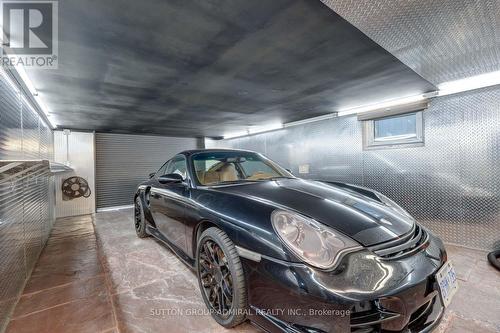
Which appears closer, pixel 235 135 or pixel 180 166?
pixel 180 166

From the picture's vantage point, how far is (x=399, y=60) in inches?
85.0

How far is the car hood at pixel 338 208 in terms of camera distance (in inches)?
49.1

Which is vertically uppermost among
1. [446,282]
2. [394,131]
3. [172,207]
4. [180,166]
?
[394,131]

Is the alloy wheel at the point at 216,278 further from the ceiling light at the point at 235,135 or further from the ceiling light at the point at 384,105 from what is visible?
the ceiling light at the point at 235,135

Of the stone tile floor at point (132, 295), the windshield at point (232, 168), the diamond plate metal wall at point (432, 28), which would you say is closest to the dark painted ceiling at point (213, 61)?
the diamond plate metal wall at point (432, 28)

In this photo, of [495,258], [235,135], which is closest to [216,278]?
[495,258]

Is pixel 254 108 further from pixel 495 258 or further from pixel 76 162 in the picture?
pixel 76 162

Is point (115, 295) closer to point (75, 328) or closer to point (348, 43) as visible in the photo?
point (75, 328)

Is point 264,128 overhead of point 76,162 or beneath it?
overhead

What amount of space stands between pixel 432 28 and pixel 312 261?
1.79 metres

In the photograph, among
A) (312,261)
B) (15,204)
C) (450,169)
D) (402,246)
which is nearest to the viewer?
(312,261)

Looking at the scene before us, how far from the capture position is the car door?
2113mm

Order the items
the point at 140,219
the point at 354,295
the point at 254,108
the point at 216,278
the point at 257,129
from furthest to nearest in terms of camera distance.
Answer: the point at 257,129 < the point at 254,108 < the point at 140,219 < the point at 216,278 < the point at 354,295

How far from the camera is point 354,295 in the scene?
978 mm
